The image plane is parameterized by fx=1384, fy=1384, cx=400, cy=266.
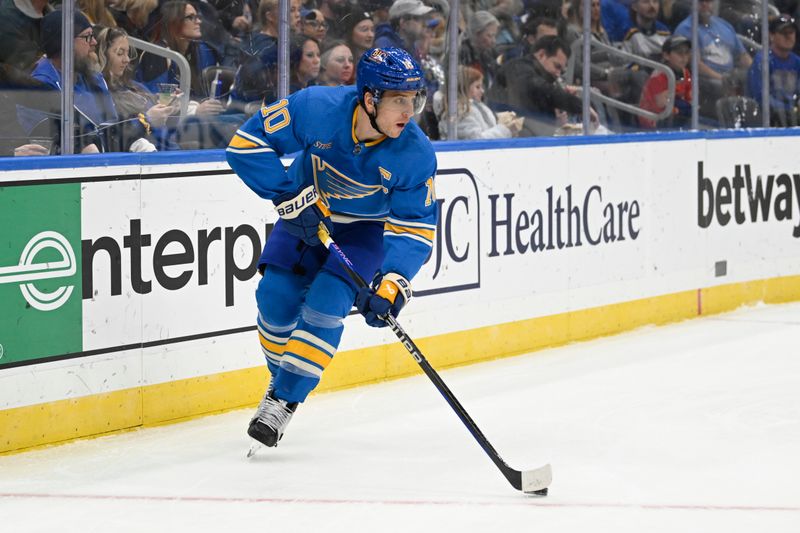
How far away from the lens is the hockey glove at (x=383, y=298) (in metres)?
3.85

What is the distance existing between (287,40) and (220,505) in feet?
7.30

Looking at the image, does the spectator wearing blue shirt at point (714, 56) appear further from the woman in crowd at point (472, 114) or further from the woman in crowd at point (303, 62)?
the woman in crowd at point (303, 62)

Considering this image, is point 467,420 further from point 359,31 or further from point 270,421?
point 359,31

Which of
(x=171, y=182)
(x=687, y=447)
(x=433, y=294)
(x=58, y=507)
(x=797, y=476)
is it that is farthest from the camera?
(x=433, y=294)

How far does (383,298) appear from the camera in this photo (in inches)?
152

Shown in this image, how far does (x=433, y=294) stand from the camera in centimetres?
576

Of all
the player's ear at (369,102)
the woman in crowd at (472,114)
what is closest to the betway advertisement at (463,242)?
the woman in crowd at (472,114)

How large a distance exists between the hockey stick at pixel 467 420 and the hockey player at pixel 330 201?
0.15ft

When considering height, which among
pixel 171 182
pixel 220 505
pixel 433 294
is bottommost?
pixel 220 505

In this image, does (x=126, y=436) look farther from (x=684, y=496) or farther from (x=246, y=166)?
(x=684, y=496)

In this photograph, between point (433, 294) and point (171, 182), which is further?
point (433, 294)

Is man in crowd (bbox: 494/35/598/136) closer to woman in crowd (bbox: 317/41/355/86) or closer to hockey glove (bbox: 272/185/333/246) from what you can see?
woman in crowd (bbox: 317/41/355/86)

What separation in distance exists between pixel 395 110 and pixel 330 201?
0.46m

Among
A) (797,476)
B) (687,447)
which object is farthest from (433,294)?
(797,476)
